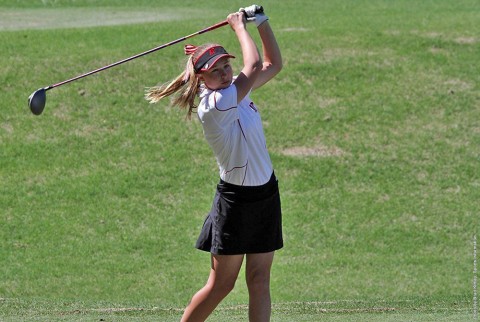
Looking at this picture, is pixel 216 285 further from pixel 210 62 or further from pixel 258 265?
pixel 210 62

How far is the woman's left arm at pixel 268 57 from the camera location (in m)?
5.64

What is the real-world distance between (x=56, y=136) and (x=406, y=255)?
4.06m

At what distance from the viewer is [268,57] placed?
5742mm

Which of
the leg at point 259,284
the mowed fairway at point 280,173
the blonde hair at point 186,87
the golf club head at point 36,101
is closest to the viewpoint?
the blonde hair at point 186,87

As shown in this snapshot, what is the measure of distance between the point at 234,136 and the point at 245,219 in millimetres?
453

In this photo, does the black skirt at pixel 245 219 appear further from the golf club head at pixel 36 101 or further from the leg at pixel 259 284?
the golf club head at pixel 36 101

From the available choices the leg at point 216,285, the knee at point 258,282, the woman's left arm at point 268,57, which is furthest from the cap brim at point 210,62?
the knee at point 258,282

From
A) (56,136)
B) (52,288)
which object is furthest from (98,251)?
(56,136)

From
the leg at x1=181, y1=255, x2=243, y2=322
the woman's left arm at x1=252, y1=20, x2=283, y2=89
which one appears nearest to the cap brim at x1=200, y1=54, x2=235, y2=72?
the woman's left arm at x1=252, y1=20, x2=283, y2=89

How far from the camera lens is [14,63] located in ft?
41.9

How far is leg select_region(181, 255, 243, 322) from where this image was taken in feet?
18.3

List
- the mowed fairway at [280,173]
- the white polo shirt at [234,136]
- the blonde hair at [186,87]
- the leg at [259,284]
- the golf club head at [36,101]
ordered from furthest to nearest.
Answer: the mowed fairway at [280,173] < the golf club head at [36,101] < the leg at [259,284] < the blonde hair at [186,87] < the white polo shirt at [234,136]

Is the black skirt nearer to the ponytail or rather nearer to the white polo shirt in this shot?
the white polo shirt

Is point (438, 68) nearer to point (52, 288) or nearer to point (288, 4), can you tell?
point (288, 4)
